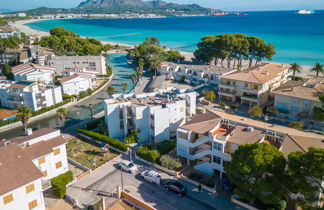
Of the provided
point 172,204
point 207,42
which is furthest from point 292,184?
point 207,42

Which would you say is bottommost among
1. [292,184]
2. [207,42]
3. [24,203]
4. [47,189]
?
[47,189]

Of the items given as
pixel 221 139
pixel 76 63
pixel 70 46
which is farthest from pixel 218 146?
pixel 70 46

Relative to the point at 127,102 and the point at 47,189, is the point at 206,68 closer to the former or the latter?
the point at 127,102

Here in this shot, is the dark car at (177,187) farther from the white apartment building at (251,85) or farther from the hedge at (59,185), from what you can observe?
the white apartment building at (251,85)

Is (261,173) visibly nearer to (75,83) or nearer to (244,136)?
(244,136)

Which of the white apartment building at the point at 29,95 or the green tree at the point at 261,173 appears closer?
the green tree at the point at 261,173

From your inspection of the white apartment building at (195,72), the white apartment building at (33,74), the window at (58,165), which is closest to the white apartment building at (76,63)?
the white apartment building at (33,74)

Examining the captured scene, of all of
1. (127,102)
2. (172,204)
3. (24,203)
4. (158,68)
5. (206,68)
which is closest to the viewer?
(24,203)
